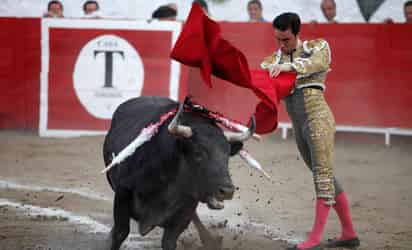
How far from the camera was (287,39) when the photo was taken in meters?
4.48

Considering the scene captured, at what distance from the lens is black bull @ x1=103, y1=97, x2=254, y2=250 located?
3.94 m

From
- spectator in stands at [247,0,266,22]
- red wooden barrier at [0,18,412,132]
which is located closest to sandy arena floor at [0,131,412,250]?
red wooden barrier at [0,18,412,132]

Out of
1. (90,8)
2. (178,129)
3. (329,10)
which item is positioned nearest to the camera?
(178,129)

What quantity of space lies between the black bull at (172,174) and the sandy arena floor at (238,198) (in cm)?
51

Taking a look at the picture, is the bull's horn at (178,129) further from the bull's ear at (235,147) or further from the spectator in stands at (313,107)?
the spectator in stands at (313,107)

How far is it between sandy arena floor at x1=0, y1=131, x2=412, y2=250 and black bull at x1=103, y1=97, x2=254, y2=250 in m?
0.51

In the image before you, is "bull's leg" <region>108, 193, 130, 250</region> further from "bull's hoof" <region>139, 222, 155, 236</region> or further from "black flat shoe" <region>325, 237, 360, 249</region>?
"black flat shoe" <region>325, 237, 360, 249</region>

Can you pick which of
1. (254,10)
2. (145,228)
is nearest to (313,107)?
(145,228)

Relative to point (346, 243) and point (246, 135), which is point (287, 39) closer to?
point (246, 135)

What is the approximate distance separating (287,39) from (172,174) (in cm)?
96

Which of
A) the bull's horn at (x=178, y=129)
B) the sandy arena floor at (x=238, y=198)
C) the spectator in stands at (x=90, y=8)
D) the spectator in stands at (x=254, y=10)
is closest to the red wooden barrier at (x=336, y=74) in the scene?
the sandy arena floor at (x=238, y=198)

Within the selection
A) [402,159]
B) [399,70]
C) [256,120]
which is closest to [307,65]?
[256,120]

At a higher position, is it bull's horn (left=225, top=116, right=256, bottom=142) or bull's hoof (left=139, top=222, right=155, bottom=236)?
bull's horn (left=225, top=116, right=256, bottom=142)

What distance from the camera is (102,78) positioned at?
8.84m
